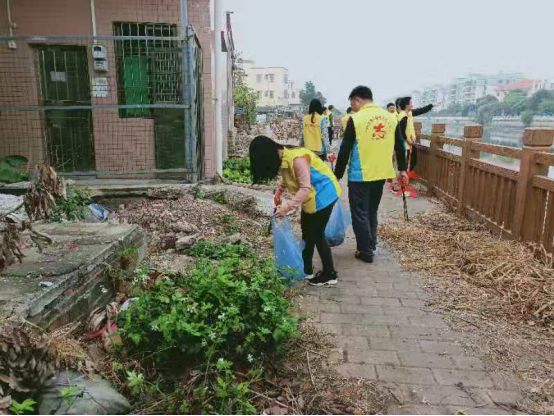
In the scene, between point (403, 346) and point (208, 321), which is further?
point (403, 346)

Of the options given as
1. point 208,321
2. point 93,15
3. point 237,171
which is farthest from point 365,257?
point 93,15

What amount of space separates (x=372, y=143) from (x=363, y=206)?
69 centimetres

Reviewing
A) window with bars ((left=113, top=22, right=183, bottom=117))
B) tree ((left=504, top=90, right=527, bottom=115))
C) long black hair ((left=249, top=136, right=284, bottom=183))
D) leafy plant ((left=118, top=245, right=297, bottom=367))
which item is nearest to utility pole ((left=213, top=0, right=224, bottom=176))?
window with bars ((left=113, top=22, right=183, bottom=117))

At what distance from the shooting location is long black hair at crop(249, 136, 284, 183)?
3.72 m

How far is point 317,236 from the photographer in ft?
13.9

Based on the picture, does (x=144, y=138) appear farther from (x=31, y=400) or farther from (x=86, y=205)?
(x=31, y=400)

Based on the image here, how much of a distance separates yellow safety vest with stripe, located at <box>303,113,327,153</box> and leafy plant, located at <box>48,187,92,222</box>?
203 inches

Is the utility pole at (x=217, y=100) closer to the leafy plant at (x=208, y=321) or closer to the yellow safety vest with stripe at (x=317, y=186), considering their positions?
the yellow safety vest with stripe at (x=317, y=186)

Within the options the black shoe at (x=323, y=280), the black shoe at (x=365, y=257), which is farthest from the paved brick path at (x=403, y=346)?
the black shoe at (x=365, y=257)

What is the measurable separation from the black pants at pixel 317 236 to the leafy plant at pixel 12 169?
4.69 meters

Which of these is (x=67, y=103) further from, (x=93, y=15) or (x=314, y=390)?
(x=314, y=390)

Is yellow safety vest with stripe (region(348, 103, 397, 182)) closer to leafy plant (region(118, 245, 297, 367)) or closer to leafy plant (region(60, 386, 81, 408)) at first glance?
leafy plant (region(118, 245, 297, 367))

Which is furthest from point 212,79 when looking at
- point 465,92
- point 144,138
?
point 465,92

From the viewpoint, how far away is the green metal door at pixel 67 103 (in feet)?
25.8
